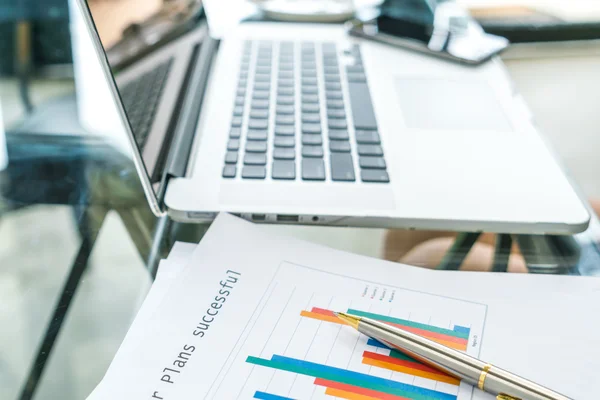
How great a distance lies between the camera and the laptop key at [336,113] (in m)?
0.56

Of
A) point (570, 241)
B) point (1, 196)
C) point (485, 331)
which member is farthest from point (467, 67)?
Result: point (1, 196)

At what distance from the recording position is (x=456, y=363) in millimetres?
324

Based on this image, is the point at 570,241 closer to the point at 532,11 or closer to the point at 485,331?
the point at 485,331

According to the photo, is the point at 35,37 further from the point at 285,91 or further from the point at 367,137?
the point at 367,137

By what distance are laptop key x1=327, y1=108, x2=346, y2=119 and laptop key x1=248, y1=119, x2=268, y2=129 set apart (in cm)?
6

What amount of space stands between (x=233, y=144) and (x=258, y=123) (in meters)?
0.05

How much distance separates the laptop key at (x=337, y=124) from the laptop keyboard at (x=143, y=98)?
16 centimetres

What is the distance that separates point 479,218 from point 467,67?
1.00ft

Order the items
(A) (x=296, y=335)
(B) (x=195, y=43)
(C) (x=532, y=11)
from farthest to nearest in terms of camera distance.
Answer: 1. (C) (x=532, y=11)
2. (B) (x=195, y=43)
3. (A) (x=296, y=335)

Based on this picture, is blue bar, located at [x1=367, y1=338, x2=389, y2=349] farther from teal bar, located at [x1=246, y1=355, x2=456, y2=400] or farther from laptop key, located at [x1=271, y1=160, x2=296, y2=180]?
laptop key, located at [x1=271, y1=160, x2=296, y2=180]

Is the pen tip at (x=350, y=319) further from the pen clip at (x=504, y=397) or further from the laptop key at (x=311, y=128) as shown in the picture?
the laptop key at (x=311, y=128)

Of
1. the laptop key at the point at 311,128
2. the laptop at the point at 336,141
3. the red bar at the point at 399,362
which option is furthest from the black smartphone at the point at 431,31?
the red bar at the point at 399,362

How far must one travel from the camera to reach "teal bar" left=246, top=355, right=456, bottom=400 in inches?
12.5

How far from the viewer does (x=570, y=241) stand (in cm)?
46
